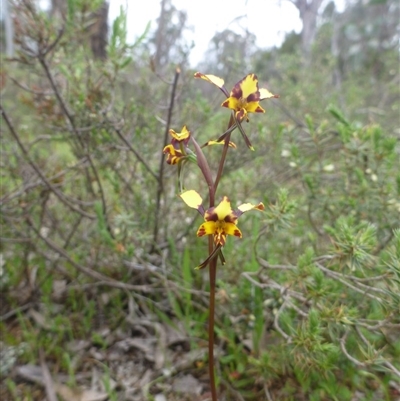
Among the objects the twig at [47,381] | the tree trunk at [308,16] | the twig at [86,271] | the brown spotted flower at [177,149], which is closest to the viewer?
the brown spotted flower at [177,149]

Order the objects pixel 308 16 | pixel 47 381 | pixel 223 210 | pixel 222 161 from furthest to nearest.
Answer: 1. pixel 308 16
2. pixel 47 381
3. pixel 222 161
4. pixel 223 210

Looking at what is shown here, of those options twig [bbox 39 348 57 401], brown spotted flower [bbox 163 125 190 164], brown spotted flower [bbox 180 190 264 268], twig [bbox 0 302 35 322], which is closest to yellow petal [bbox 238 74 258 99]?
brown spotted flower [bbox 163 125 190 164]

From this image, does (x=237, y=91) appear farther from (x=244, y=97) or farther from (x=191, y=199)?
(x=191, y=199)

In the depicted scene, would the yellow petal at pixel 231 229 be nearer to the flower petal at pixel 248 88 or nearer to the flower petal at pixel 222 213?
the flower petal at pixel 222 213

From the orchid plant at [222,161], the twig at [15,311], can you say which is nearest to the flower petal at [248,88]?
the orchid plant at [222,161]

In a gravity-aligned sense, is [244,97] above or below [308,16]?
below

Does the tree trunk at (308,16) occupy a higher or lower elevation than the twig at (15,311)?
higher

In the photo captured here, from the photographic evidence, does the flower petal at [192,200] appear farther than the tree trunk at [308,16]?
No

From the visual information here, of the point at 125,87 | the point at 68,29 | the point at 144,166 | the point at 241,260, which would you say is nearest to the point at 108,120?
the point at 144,166

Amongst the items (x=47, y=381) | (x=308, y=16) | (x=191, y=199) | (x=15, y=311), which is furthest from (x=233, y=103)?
(x=308, y=16)

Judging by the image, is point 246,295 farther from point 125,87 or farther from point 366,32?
point 366,32

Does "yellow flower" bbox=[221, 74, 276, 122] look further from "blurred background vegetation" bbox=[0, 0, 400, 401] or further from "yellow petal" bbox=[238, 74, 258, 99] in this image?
"blurred background vegetation" bbox=[0, 0, 400, 401]

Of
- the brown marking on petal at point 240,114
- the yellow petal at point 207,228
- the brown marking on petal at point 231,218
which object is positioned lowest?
the yellow petal at point 207,228
